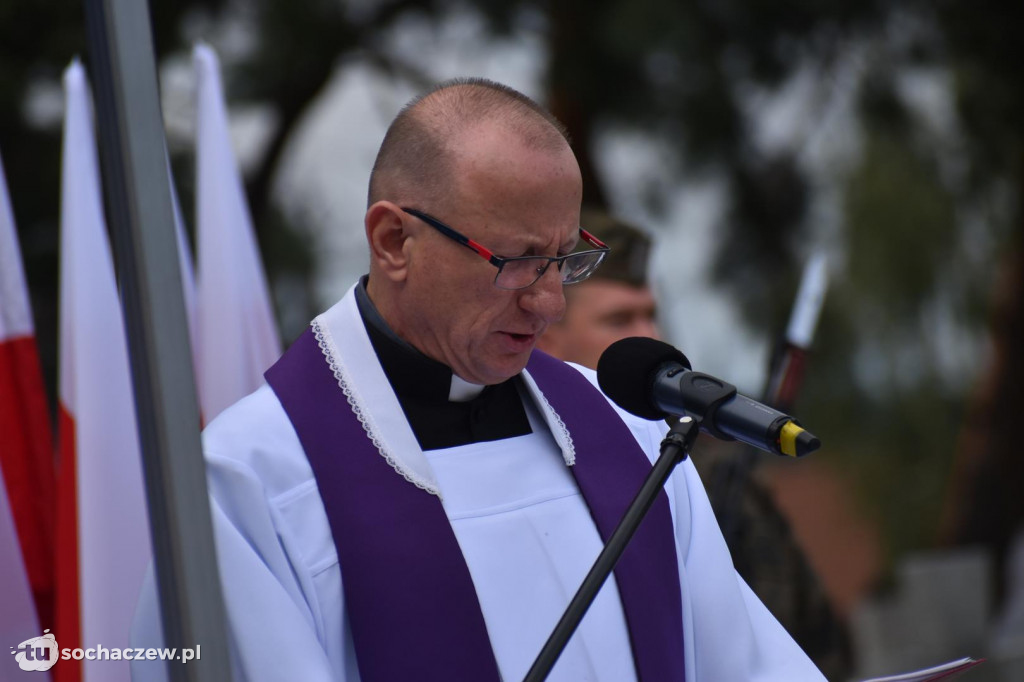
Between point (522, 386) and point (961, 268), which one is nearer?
point (522, 386)

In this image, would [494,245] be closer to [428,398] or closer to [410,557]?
[428,398]

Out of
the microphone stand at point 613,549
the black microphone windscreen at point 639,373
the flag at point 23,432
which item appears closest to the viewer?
the microphone stand at point 613,549

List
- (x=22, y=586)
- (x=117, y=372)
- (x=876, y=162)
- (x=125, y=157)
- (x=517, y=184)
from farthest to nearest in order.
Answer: (x=876, y=162), (x=117, y=372), (x=22, y=586), (x=517, y=184), (x=125, y=157)

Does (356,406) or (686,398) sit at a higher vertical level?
(356,406)

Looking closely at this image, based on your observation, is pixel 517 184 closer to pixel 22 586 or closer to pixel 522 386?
pixel 522 386

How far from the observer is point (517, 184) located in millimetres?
1968

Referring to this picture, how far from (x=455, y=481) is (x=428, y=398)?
0.16 metres

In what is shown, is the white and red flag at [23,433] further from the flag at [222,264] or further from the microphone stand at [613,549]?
the microphone stand at [613,549]

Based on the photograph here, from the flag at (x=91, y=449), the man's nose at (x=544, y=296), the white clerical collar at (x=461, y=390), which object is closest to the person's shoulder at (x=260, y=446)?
the white clerical collar at (x=461, y=390)

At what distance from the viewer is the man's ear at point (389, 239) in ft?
6.81

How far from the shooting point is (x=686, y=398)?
1.62 metres

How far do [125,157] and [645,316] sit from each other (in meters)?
2.06

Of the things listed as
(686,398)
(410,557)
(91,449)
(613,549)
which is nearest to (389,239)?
(410,557)

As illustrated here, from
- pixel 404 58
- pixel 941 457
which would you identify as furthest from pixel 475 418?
pixel 941 457
